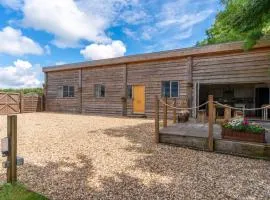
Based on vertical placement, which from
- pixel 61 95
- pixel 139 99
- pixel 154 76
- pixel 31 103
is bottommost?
pixel 31 103

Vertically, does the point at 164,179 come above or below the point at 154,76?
below

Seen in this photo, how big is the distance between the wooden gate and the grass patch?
641 inches

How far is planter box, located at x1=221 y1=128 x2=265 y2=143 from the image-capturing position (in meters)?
4.90

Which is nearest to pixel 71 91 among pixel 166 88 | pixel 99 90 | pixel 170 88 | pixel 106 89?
pixel 99 90

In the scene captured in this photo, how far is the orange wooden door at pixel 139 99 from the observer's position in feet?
44.1

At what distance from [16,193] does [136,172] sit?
2008 millimetres

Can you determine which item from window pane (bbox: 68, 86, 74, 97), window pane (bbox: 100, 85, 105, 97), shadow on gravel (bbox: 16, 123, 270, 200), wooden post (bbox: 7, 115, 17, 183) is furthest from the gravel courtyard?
window pane (bbox: 68, 86, 74, 97)

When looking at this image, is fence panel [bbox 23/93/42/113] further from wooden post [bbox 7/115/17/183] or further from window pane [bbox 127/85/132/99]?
wooden post [bbox 7/115/17/183]

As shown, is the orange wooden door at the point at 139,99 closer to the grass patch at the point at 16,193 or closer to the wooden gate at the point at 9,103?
the grass patch at the point at 16,193

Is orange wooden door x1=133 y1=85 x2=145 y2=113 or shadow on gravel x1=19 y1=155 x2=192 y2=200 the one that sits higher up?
orange wooden door x1=133 y1=85 x2=145 y2=113

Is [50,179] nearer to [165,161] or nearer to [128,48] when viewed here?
[165,161]

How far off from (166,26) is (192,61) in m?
11.4

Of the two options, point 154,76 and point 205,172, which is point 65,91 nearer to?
point 154,76

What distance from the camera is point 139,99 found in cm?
1362
